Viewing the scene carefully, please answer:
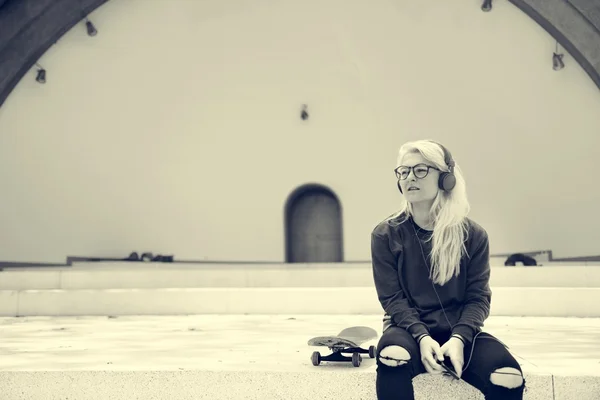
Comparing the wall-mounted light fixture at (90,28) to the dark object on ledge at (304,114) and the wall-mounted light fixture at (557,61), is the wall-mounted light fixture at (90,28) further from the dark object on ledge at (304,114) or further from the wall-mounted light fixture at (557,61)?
the wall-mounted light fixture at (557,61)

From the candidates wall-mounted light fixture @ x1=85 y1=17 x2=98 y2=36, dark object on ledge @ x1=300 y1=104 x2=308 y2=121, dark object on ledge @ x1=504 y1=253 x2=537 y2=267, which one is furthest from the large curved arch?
dark object on ledge @ x1=300 y1=104 x2=308 y2=121

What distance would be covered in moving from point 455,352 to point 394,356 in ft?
0.88

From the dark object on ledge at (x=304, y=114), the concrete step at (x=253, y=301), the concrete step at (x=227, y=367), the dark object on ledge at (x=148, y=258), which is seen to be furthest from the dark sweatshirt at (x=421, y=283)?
the dark object on ledge at (x=148, y=258)

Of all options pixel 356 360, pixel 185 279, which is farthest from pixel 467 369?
pixel 185 279

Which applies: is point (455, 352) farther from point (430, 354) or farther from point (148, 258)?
point (148, 258)

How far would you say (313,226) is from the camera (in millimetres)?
14992

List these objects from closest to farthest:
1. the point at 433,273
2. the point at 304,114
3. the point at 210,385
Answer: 1. the point at 433,273
2. the point at 210,385
3. the point at 304,114

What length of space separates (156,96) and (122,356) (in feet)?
34.8

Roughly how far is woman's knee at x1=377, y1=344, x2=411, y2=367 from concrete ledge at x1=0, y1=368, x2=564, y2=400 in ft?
1.96

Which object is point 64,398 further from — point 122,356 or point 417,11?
point 417,11

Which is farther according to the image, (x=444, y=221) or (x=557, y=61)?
(x=557, y=61)

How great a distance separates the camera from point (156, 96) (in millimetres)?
14805

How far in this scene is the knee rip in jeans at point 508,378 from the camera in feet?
9.84

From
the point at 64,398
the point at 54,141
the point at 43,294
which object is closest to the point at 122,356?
the point at 64,398
